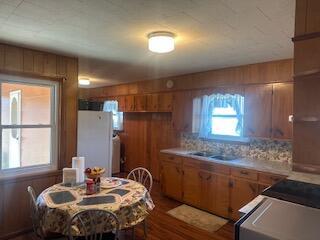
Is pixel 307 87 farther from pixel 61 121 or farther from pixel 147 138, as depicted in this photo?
pixel 147 138

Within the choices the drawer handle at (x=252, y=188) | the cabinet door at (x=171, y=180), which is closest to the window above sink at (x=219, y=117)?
the cabinet door at (x=171, y=180)

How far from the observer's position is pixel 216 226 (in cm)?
301

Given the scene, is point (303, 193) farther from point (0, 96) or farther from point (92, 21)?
point (0, 96)

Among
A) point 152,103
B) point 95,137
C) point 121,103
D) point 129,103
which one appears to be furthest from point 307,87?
point 121,103

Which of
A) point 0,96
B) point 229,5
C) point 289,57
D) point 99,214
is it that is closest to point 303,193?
point 229,5

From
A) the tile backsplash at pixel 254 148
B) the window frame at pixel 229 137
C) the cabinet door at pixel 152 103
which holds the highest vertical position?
the cabinet door at pixel 152 103

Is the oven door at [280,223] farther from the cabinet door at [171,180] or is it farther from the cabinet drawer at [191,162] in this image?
the cabinet door at [171,180]

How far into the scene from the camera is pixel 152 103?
4871mm

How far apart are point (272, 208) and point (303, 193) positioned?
1.11ft

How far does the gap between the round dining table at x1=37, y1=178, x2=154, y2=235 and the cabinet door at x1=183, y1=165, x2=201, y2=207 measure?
1.39 metres

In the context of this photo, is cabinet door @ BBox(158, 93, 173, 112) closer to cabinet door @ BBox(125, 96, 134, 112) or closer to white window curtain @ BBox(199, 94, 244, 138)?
white window curtain @ BBox(199, 94, 244, 138)

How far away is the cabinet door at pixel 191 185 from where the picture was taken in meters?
3.52

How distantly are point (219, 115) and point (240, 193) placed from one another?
138 centimetres

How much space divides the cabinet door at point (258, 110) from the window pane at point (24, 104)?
2.89 m
